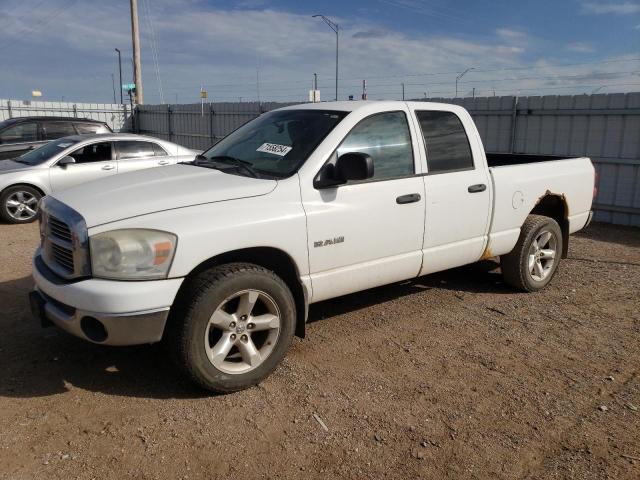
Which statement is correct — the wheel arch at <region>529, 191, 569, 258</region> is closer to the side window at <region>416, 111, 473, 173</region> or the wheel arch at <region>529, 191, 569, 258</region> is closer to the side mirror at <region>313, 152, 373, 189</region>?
the side window at <region>416, 111, 473, 173</region>

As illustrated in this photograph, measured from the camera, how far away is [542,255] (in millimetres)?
5898

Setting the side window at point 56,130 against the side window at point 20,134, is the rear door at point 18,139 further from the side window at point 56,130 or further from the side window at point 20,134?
the side window at point 56,130

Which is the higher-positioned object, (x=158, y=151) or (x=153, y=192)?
(x=153, y=192)

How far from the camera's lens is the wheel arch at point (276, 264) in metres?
3.57

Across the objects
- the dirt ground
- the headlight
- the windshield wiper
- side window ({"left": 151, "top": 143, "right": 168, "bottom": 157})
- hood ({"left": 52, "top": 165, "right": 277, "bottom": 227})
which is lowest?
the dirt ground

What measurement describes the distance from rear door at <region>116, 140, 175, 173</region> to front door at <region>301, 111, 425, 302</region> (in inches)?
254

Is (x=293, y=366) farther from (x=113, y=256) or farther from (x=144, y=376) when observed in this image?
(x=113, y=256)

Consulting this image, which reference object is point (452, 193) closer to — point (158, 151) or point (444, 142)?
point (444, 142)

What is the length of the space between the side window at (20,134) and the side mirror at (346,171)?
36.4 ft

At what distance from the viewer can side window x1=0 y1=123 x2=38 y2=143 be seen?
1241 centimetres

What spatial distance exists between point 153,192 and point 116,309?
0.86 m

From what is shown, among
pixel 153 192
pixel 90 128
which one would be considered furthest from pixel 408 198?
pixel 90 128

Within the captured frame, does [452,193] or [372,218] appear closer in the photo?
[372,218]

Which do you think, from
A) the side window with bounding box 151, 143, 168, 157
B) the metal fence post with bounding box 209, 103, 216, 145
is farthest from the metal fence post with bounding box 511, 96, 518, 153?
the metal fence post with bounding box 209, 103, 216, 145
